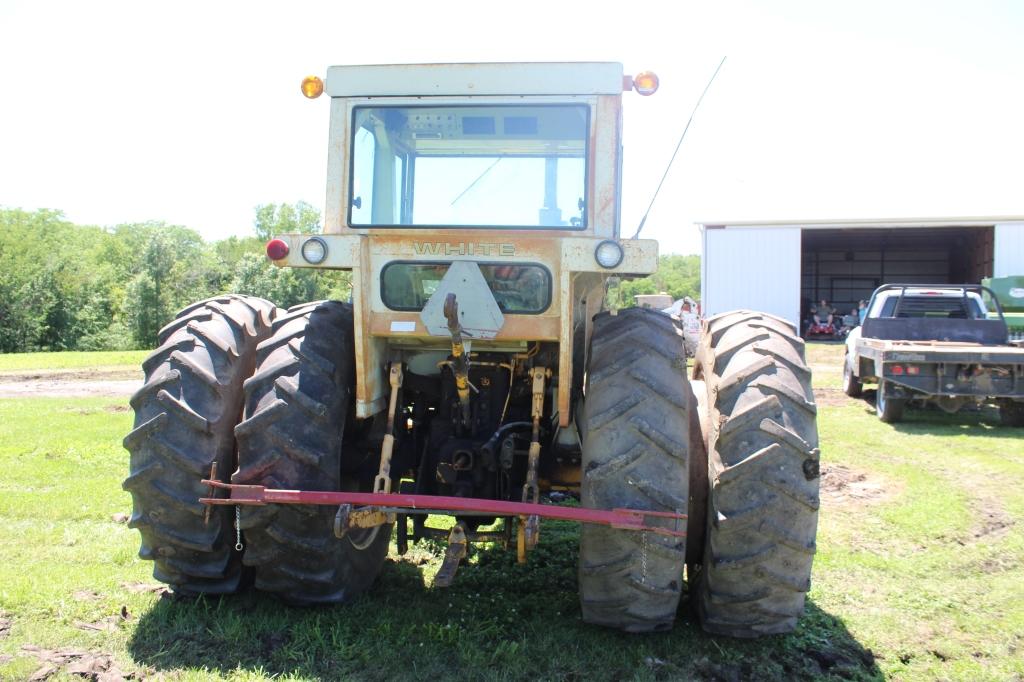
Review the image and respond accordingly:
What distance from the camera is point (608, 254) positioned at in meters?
3.83

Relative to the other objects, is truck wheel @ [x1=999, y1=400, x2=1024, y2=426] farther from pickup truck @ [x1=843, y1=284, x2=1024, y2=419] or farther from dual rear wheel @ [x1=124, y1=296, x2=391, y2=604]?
dual rear wheel @ [x1=124, y1=296, x2=391, y2=604]

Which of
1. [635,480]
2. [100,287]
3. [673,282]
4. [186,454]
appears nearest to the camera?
[635,480]

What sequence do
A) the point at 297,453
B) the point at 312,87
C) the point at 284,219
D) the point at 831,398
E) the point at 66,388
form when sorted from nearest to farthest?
the point at 297,453 → the point at 312,87 → the point at 831,398 → the point at 66,388 → the point at 284,219

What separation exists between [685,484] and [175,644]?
2.54 meters

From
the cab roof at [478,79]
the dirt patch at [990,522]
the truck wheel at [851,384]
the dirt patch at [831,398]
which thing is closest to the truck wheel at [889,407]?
the dirt patch at [831,398]

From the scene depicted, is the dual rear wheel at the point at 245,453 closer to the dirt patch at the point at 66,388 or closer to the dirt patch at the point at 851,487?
the dirt patch at the point at 851,487

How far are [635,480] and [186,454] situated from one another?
2.18 m

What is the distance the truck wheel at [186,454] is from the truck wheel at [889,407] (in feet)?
32.3

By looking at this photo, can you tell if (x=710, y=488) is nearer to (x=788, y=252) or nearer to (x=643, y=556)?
(x=643, y=556)

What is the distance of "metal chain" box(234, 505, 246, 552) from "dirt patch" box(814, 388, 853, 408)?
10.9 metres

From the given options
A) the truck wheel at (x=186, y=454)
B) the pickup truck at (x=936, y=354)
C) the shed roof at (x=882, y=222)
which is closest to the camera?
the truck wheel at (x=186, y=454)

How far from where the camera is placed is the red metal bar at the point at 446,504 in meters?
3.42

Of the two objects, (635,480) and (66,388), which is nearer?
(635,480)

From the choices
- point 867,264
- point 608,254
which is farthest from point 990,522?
point 867,264
